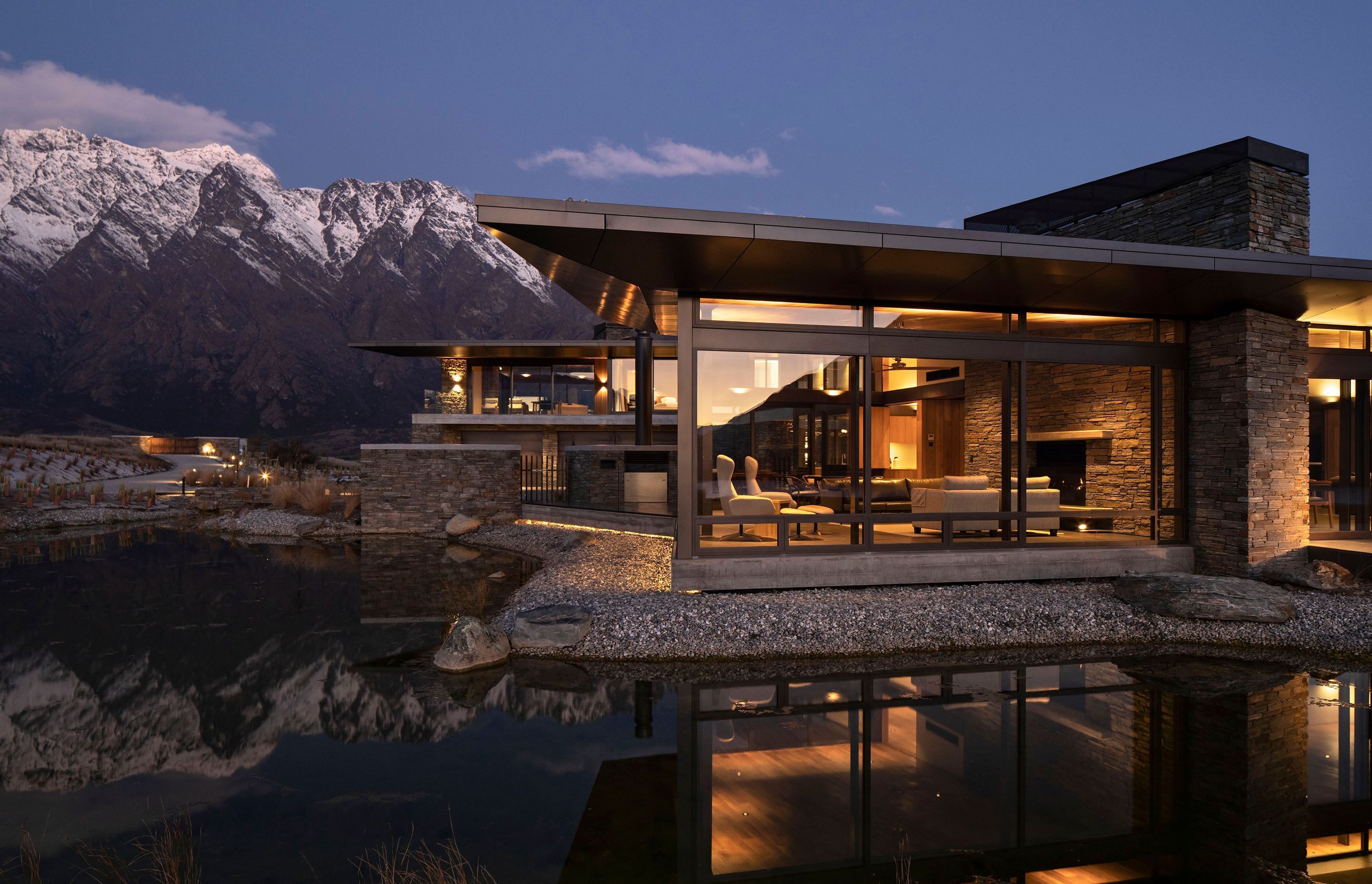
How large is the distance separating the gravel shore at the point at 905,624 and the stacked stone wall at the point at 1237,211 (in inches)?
201

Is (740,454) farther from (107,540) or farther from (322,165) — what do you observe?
(322,165)

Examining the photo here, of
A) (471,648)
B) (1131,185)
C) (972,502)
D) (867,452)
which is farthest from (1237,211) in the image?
(471,648)

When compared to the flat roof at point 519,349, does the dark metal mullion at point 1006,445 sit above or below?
below

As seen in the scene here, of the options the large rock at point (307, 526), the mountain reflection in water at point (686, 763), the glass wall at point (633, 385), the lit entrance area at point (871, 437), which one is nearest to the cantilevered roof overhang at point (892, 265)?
the lit entrance area at point (871, 437)

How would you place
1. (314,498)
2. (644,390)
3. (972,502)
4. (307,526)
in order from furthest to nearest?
1. (314,498)
2. (644,390)
3. (307,526)
4. (972,502)

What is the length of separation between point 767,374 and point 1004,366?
319 cm

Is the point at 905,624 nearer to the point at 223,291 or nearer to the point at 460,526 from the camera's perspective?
the point at 460,526

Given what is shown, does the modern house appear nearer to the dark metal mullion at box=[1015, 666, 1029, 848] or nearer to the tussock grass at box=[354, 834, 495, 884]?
the dark metal mullion at box=[1015, 666, 1029, 848]

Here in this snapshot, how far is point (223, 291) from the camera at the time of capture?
8250cm

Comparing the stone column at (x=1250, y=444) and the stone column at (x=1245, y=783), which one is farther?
the stone column at (x=1250, y=444)

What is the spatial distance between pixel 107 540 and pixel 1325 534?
63.3 ft

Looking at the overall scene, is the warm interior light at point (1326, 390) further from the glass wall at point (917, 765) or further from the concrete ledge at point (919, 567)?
the glass wall at point (917, 765)

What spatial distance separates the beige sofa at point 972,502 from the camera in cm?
823

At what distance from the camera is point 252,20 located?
156 metres
